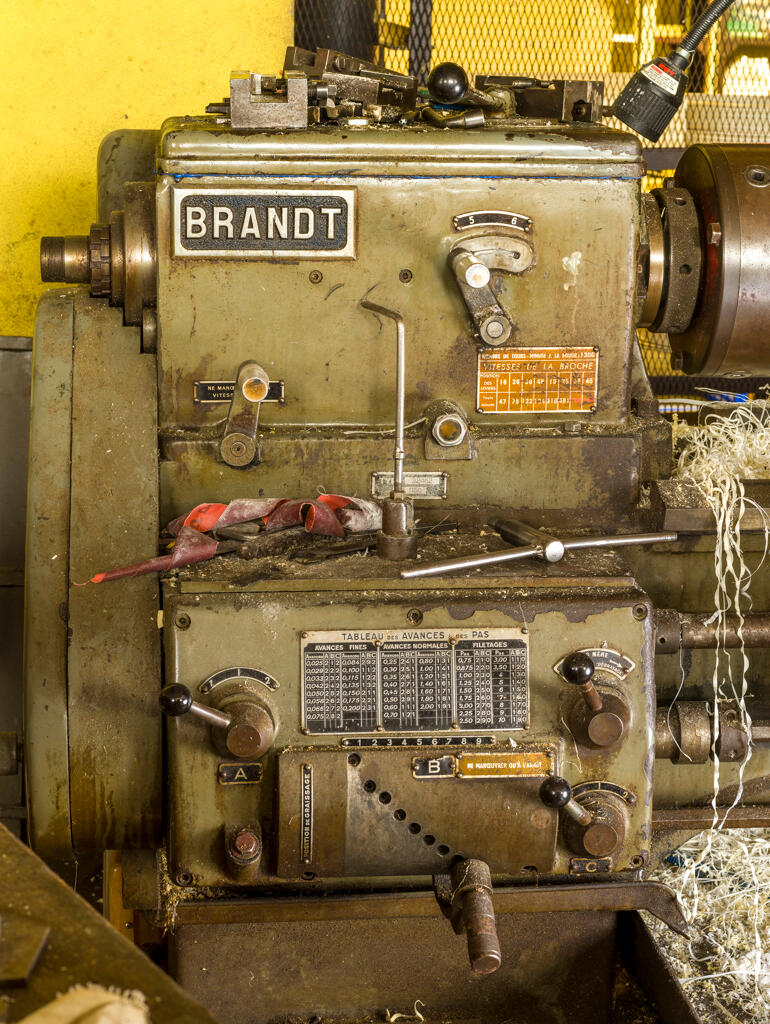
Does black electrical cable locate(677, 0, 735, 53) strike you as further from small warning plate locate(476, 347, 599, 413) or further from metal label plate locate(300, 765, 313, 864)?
metal label plate locate(300, 765, 313, 864)

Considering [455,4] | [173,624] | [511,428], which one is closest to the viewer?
[173,624]

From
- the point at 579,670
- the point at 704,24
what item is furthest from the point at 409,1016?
the point at 704,24

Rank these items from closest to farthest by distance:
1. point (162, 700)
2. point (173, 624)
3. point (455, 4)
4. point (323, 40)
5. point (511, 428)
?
point (162, 700) → point (173, 624) → point (511, 428) → point (323, 40) → point (455, 4)

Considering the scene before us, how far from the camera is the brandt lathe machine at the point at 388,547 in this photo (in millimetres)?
1647

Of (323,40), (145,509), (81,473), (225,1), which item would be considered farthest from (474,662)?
(225,1)

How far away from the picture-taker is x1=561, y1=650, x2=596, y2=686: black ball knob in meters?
1.56

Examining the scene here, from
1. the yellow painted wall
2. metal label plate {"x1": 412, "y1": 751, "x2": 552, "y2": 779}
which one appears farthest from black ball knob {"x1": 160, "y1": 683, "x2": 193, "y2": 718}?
the yellow painted wall

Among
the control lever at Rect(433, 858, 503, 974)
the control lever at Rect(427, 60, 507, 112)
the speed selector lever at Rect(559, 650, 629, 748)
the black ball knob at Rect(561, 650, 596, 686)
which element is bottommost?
the control lever at Rect(433, 858, 503, 974)

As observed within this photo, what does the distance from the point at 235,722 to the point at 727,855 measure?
3.98 ft

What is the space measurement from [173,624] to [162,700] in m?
0.15

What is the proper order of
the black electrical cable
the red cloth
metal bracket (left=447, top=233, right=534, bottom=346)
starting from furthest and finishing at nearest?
the black electrical cable, metal bracket (left=447, top=233, right=534, bottom=346), the red cloth

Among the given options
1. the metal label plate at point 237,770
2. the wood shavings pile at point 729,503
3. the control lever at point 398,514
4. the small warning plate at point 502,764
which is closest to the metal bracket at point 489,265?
the control lever at point 398,514

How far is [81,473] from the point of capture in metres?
1.83

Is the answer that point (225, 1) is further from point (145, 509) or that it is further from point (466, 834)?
point (466, 834)
